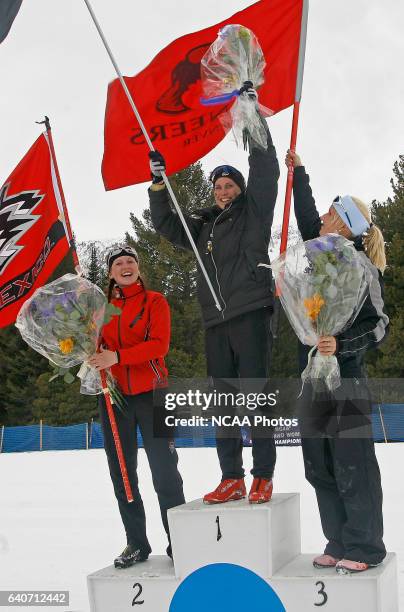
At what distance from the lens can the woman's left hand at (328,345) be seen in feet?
12.8

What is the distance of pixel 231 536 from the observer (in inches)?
157

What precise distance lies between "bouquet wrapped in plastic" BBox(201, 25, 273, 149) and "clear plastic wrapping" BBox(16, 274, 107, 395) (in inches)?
50.5

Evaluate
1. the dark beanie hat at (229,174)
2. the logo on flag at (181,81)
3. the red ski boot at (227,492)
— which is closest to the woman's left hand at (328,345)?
the red ski boot at (227,492)

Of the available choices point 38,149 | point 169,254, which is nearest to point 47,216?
point 38,149

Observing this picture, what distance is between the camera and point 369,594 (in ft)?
12.2

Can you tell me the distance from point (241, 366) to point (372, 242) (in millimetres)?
977

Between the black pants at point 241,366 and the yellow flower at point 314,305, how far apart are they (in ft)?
1.61

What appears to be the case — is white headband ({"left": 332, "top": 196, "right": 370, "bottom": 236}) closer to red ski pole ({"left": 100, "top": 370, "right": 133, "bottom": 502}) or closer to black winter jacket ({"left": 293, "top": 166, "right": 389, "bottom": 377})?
black winter jacket ({"left": 293, "top": 166, "right": 389, "bottom": 377})

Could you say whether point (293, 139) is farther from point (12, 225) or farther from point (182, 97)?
point (12, 225)

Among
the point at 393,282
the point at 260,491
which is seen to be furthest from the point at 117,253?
the point at 393,282

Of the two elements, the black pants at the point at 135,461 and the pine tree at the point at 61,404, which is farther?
the pine tree at the point at 61,404

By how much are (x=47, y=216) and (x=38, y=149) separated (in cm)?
51

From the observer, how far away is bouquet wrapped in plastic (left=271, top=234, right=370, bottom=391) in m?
3.86

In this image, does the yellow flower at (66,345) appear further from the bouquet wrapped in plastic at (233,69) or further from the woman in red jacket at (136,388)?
the bouquet wrapped in plastic at (233,69)
